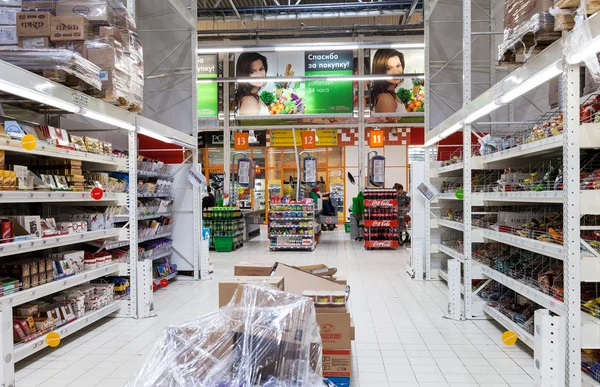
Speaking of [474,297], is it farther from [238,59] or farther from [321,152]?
[321,152]

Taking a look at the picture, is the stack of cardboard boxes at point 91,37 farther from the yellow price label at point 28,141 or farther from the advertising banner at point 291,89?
the advertising banner at point 291,89

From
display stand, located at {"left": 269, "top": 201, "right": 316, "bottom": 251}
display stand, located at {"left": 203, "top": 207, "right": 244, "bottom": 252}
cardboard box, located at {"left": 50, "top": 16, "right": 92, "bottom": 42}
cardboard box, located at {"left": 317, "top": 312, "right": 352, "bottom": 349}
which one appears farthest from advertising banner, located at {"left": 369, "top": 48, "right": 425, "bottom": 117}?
cardboard box, located at {"left": 317, "top": 312, "right": 352, "bottom": 349}

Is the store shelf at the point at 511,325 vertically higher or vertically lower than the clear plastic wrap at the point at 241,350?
lower

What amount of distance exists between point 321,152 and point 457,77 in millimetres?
12438

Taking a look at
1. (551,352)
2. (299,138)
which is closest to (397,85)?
(299,138)

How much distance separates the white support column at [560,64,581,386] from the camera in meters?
2.88

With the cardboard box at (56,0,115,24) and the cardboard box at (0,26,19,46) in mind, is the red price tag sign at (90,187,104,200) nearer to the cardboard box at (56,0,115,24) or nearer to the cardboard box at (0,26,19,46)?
the cardboard box at (0,26,19,46)

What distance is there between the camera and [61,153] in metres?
4.24

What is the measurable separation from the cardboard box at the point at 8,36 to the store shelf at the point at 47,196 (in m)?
1.33

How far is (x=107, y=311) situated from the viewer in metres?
5.12

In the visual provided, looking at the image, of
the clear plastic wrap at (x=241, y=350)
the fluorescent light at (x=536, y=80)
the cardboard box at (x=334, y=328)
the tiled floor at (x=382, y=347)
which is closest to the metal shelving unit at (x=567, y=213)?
the fluorescent light at (x=536, y=80)

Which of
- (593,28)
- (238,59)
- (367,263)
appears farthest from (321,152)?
(593,28)

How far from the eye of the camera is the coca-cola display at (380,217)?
11.7 metres

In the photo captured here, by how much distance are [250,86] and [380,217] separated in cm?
661
